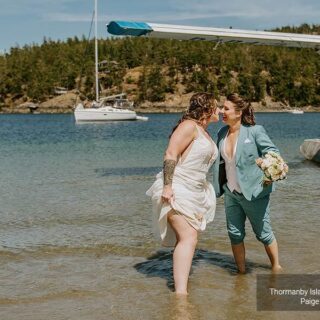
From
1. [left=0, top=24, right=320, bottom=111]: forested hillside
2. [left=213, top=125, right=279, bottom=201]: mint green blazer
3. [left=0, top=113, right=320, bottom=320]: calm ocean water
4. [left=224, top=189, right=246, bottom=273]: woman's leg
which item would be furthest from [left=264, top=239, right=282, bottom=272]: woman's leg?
[left=0, top=24, right=320, bottom=111]: forested hillside

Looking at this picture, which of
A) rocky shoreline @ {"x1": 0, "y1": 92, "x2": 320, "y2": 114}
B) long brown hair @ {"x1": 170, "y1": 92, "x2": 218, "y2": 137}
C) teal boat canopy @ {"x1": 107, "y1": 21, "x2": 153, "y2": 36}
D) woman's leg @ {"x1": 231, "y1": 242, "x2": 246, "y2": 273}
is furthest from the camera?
rocky shoreline @ {"x1": 0, "y1": 92, "x2": 320, "y2": 114}

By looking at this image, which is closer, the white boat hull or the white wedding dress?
the white wedding dress

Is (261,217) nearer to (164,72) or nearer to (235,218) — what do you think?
(235,218)

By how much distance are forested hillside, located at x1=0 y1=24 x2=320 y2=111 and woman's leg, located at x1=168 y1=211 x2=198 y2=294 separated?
14520 centimetres

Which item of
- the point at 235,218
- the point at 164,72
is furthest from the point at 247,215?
the point at 164,72

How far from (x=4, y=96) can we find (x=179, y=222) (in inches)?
6777

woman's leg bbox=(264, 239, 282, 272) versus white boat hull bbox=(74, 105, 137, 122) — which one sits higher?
woman's leg bbox=(264, 239, 282, 272)

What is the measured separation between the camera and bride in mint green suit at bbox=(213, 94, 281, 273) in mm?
5340

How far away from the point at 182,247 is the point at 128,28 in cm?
1057

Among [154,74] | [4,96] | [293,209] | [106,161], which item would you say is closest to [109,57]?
[154,74]

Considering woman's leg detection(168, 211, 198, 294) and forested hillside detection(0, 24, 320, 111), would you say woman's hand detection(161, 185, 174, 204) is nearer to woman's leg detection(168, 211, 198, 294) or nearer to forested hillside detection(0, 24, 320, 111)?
woman's leg detection(168, 211, 198, 294)

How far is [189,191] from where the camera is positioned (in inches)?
199

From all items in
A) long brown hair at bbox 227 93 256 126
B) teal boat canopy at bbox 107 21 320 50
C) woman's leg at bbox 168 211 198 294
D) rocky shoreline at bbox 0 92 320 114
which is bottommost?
rocky shoreline at bbox 0 92 320 114

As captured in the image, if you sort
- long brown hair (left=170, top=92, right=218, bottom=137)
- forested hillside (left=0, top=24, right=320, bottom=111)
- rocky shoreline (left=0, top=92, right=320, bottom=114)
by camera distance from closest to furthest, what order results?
1. long brown hair (left=170, top=92, right=218, bottom=137)
2. rocky shoreline (left=0, top=92, right=320, bottom=114)
3. forested hillside (left=0, top=24, right=320, bottom=111)
